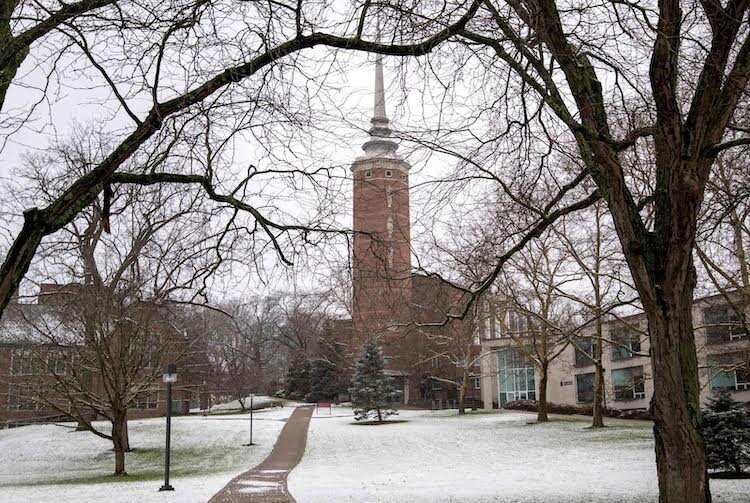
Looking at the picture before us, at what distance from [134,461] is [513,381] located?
34416mm

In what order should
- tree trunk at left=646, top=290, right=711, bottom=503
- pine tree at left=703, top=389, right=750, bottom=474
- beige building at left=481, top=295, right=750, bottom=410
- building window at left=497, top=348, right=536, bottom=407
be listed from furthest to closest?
building window at left=497, top=348, right=536, bottom=407
beige building at left=481, top=295, right=750, bottom=410
pine tree at left=703, top=389, right=750, bottom=474
tree trunk at left=646, top=290, right=711, bottom=503

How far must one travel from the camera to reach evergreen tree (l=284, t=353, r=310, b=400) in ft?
202

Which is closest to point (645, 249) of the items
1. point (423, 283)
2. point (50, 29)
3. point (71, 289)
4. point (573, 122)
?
point (573, 122)

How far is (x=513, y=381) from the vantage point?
5381 centimetres

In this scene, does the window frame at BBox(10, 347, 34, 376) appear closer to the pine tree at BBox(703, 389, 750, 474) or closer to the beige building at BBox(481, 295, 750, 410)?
the pine tree at BBox(703, 389, 750, 474)

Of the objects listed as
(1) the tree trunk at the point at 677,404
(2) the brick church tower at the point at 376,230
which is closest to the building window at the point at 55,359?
(2) the brick church tower at the point at 376,230

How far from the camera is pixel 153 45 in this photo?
6.38 metres

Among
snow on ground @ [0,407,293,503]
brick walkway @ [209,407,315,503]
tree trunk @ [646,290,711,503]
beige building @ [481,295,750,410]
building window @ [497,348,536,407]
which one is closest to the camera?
tree trunk @ [646,290,711,503]

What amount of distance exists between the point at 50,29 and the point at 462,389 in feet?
127

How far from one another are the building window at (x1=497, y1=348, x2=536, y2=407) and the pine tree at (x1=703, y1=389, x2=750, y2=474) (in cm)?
3281

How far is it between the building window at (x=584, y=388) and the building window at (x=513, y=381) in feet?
11.3

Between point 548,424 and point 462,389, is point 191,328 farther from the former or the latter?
point 462,389

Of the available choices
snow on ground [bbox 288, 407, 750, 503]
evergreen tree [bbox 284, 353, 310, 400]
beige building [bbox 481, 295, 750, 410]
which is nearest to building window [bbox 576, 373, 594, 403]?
beige building [bbox 481, 295, 750, 410]

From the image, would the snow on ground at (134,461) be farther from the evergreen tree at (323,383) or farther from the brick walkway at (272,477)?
the evergreen tree at (323,383)
